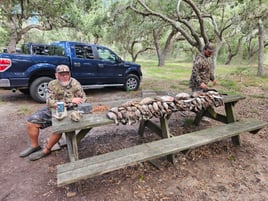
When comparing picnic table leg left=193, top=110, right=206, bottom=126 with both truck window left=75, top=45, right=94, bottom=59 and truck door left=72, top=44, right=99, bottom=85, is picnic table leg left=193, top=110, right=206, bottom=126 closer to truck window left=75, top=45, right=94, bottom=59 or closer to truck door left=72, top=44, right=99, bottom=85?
truck door left=72, top=44, right=99, bottom=85

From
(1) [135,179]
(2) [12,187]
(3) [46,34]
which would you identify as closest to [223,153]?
(1) [135,179]

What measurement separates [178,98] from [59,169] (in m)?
1.74

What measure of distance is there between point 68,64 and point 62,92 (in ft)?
10.2

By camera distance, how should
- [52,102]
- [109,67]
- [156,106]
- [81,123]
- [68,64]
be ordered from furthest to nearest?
[109,67] → [68,64] → [52,102] → [156,106] → [81,123]

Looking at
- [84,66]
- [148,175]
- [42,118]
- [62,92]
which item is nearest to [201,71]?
[148,175]

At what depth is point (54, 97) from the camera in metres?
2.87

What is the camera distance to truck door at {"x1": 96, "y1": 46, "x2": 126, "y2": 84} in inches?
254

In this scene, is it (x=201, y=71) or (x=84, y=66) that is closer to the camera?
(x=201, y=71)

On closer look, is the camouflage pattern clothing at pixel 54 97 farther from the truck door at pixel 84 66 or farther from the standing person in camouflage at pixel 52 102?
the truck door at pixel 84 66

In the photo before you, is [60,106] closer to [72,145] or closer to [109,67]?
[72,145]

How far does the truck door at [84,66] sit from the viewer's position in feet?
19.5

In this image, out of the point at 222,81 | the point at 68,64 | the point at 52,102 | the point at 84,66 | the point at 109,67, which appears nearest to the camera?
the point at 52,102

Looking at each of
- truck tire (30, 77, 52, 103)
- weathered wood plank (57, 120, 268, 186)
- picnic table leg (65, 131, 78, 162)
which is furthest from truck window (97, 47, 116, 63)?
weathered wood plank (57, 120, 268, 186)

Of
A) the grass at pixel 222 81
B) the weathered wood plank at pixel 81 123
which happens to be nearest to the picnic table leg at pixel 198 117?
the weathered wood plank at pixel 81 123
